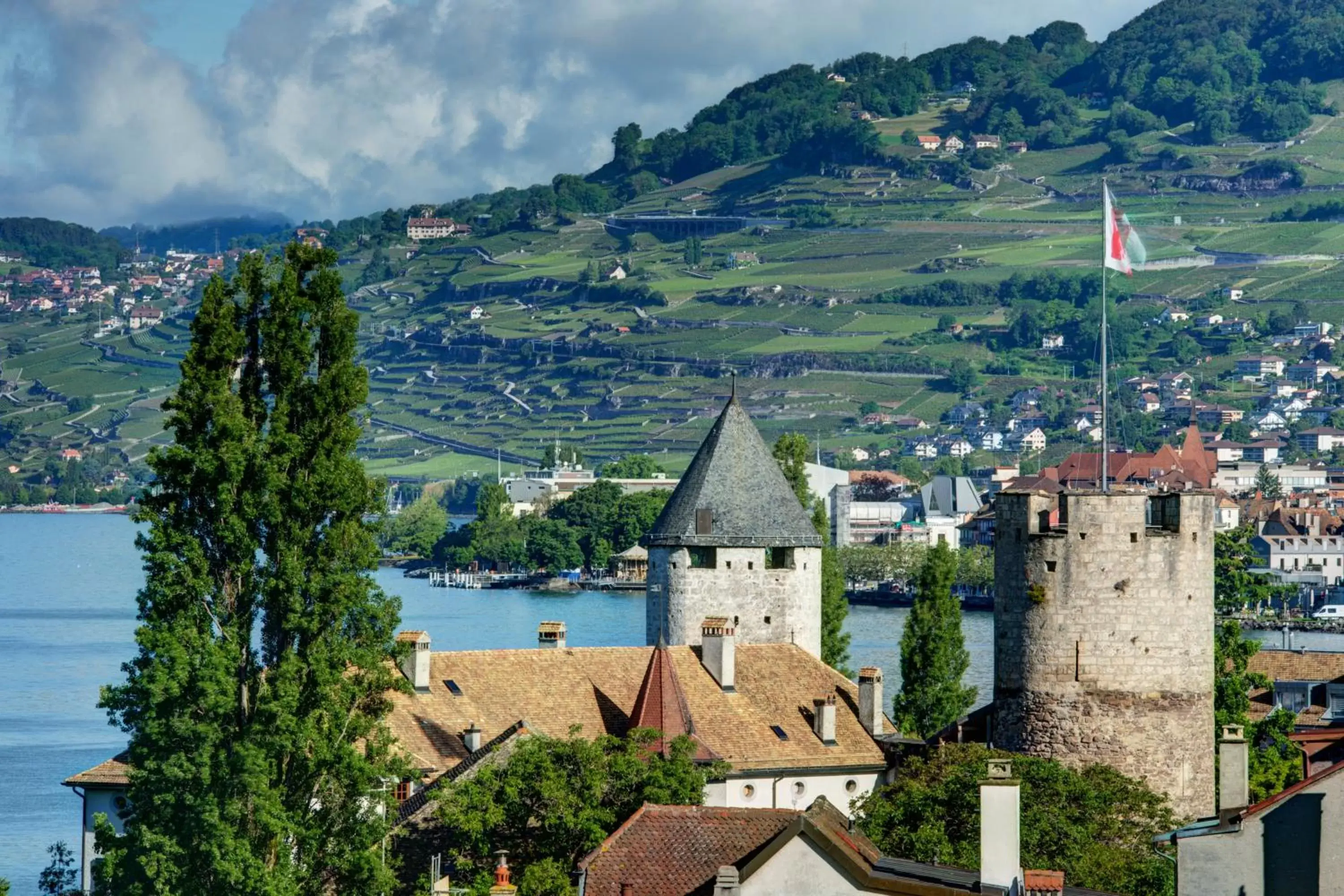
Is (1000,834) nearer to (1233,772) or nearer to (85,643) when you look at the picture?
(1233,772)

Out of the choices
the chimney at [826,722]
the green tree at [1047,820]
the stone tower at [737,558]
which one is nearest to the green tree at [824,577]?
the stone tower at [737,558]

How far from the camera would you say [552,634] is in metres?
48.3

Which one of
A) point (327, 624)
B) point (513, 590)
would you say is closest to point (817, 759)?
point (327, 624)

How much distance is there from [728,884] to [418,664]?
59.1 ft

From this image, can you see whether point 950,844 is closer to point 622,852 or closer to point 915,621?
point 622,852

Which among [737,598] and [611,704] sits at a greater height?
[737,598]

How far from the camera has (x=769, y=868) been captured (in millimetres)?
23859

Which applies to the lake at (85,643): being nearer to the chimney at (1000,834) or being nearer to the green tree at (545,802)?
the green tree at (545,802)

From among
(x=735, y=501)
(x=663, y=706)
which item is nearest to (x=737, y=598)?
(x=735, y=501)

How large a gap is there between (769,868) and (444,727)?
17142mm

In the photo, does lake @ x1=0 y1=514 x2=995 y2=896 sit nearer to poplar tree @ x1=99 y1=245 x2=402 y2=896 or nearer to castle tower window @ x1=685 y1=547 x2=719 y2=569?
castle tower window @ x1=685 y1=547 x2=719 y2=569

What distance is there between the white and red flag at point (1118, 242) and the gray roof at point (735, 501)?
26.7 feet

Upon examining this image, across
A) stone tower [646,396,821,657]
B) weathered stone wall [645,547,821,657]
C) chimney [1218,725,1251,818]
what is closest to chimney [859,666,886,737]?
stone tower [646,396,821,657]

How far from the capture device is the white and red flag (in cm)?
4594
